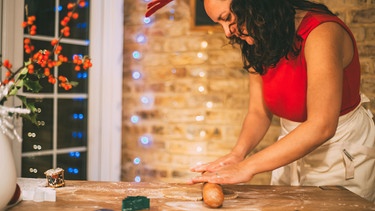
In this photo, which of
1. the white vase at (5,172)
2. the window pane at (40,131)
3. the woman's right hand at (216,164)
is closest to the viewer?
the white vase at (5,172)

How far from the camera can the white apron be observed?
1.58 metres

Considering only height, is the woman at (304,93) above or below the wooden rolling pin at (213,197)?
above

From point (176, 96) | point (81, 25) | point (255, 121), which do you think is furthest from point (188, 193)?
point (81, 25)

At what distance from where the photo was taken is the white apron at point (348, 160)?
62.4 inches

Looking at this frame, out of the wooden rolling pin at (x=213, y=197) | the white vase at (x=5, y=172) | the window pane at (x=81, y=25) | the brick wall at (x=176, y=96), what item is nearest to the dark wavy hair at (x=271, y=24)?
the wooden rolling pin at (x=213, y=197)

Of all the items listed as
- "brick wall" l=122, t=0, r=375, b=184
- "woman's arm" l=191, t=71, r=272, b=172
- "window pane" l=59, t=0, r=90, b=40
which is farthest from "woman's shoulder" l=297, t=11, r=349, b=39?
"window pane" l=59, t=0, r=90, b=40

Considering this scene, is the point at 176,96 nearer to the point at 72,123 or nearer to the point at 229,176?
the point at 72,123

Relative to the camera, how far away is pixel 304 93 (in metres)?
1.55

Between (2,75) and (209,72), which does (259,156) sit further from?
(2,75)

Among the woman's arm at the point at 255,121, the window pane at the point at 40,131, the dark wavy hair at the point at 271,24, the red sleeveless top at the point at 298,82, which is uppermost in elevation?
the dark wavy hair at the point at 271,24

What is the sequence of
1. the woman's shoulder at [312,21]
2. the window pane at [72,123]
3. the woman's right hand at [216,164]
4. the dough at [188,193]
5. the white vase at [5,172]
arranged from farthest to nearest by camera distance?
the window pane at [72,123], the woman's right hand at [216,164], the woman's shoulder at [312,21], the dough at [188,193], the white vase at [5,172]

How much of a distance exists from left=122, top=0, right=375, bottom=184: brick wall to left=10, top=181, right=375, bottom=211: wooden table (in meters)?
1.70

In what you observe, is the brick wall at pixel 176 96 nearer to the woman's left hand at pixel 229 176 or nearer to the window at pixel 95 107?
the window at pixel 95 107

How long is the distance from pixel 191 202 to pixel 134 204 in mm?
203
